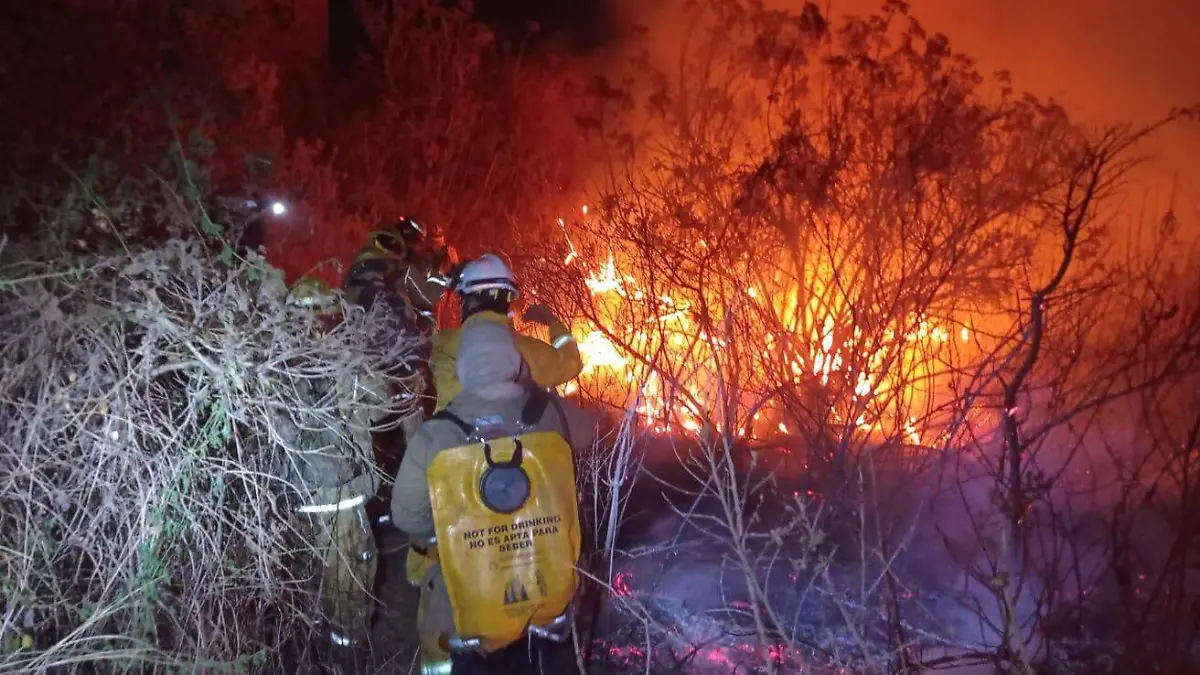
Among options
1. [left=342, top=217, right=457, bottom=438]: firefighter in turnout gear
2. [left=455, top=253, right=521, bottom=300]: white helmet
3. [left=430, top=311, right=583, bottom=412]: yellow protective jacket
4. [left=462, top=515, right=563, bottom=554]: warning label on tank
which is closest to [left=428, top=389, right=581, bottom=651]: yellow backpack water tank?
[left=462, top=515, right=563, bottom=554]: warning label on tank

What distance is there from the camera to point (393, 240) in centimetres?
455

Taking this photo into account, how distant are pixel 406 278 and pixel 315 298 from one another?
1.44m

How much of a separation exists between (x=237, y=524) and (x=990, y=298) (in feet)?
22.7

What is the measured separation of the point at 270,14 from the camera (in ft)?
37.2

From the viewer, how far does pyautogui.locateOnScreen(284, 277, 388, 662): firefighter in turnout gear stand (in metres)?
3.30

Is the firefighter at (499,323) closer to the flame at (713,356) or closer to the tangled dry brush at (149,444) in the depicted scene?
the tangled dry brush at (149,444)

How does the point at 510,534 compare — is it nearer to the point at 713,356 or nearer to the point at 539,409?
the point at 539,409

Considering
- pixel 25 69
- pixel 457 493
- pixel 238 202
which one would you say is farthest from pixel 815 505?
pixel 25 69

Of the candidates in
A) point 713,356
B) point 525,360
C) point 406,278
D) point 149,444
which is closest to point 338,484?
point 149,444

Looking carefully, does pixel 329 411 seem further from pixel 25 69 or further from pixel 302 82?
pixel 302 82

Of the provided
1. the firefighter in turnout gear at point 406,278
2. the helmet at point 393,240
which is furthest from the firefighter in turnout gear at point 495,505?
the helmet at point 393,240

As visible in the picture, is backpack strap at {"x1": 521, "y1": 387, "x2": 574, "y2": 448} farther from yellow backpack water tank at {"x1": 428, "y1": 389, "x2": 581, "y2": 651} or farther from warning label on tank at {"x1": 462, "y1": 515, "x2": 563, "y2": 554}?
warning label on tank at {"x1": 462, "y1": 515, "x2": 563, "y2": 554}

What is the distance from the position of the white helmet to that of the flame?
1.68 m

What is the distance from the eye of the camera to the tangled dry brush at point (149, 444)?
113 inches
